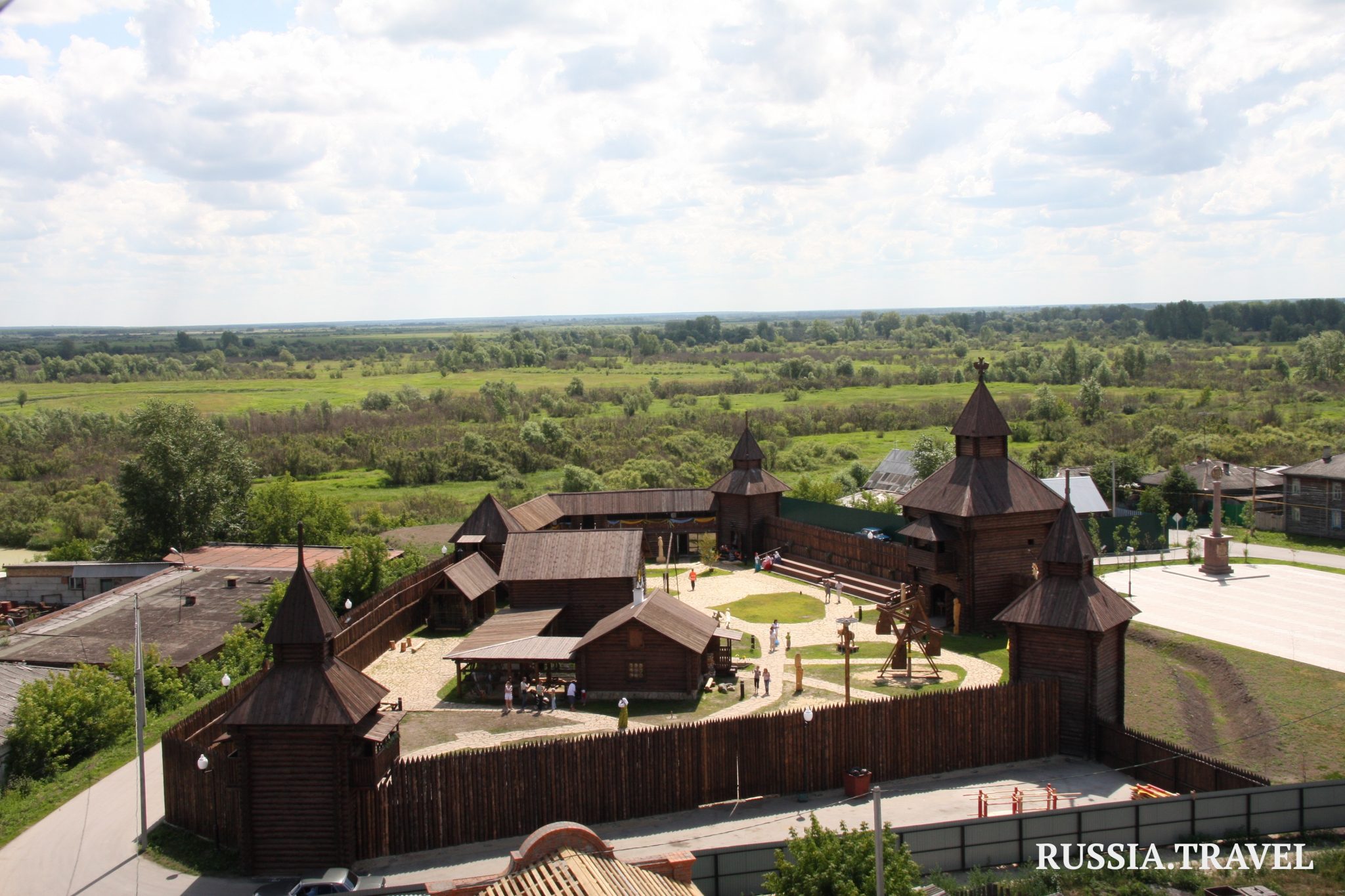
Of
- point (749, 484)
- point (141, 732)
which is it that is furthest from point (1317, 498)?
point (141, 732)

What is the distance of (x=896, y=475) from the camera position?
5966 cm

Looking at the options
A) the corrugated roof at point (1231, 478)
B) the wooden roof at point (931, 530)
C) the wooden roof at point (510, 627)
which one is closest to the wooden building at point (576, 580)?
the wooden roof at point (510, 627)

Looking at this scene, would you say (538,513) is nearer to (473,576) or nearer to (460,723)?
(473,576)

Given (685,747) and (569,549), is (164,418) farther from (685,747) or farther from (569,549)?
(685,747)

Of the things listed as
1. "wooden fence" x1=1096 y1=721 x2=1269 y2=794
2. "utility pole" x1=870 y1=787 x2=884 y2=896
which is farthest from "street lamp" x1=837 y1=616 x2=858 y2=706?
"utility pole" x1=870 y1=787 x2=884 y2=896

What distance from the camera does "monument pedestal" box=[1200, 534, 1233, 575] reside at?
3975 cm

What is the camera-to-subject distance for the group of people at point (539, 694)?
87.8ft

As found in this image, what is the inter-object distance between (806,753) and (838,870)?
25.4 feet

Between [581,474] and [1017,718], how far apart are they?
44330mm

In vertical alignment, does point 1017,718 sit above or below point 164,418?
below

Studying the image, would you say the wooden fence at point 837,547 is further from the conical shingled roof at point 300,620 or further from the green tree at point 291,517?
the conical shingled roof at point 300,620

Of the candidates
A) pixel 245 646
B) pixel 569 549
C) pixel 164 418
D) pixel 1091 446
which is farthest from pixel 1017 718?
pixel 1091 446

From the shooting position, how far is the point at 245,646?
1178 inches

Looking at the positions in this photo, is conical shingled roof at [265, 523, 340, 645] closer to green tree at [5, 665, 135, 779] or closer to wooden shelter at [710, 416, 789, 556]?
green tree at [5, 665, 135, 779]
